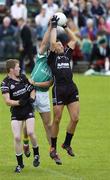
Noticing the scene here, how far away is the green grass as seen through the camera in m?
14.0

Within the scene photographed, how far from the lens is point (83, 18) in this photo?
34.0 meters

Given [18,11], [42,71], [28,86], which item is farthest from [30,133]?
[18,11]

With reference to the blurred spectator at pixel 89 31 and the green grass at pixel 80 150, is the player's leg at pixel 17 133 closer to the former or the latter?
the green grass at pixel 80 150

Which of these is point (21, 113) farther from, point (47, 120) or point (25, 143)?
point (47, 120)

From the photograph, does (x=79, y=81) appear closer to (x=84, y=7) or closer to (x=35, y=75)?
(x=84, y=7)

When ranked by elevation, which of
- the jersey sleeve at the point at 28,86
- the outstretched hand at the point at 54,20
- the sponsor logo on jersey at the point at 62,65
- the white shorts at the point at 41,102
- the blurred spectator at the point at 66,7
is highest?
the outstretched hand at the point at 54,20

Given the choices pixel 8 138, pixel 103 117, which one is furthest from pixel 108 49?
pixel 8 138

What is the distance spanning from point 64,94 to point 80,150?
8.36ft

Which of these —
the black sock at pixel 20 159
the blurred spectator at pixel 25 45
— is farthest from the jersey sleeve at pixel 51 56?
the blurred spectator at pixel 25 45

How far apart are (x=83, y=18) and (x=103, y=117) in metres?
12.8

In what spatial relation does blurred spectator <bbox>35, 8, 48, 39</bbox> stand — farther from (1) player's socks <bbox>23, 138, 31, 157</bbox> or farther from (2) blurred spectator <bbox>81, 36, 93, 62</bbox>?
(1) player's socks <bbox>23, 138, 31, 157</bbox>

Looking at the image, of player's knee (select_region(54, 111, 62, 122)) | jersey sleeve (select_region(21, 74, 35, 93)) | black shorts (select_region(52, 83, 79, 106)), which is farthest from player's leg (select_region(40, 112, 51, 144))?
jersey sleeve (select_region(21, 74, 35, 93))

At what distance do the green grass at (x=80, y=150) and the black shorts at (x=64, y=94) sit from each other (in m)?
1.20

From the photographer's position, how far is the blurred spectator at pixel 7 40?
31364 millimetres
